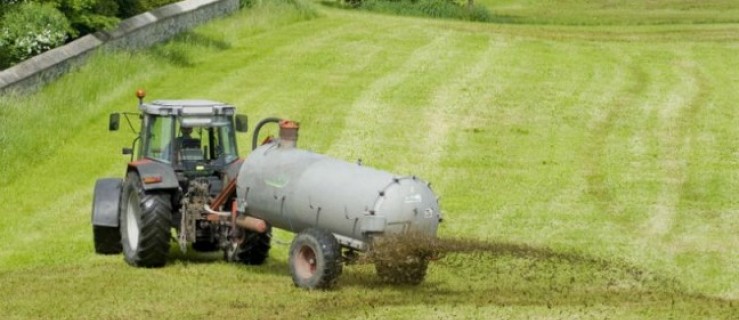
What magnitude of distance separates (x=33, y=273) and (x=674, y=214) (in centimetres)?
1100

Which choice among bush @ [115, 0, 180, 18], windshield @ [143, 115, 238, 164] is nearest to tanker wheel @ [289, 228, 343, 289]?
windshield @ [143, 115, 238, 164]

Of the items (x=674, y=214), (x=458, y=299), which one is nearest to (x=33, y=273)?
(x=458, y=299)

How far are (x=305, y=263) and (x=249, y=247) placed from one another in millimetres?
2564

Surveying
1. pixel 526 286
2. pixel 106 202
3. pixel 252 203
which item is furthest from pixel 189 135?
pixel 526 286

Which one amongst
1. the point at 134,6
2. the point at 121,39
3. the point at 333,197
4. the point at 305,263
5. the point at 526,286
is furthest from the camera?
the point at 134,6

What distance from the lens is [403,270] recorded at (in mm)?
18266

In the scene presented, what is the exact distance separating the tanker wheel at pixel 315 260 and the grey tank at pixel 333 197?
23 cm

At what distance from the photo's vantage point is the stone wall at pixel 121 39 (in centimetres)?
3312

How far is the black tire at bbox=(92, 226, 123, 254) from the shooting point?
72.3 ft

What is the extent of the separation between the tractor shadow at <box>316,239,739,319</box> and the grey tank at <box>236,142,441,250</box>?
62 cm

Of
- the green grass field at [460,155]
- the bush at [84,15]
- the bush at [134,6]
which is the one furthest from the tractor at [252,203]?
the bush at [134,6]

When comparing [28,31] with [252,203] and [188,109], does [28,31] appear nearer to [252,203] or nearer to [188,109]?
[188,109]

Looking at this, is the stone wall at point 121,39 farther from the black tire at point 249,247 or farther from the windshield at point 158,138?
the black tire at point 249,247

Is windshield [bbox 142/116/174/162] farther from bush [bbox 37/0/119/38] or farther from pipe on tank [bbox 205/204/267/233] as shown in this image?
bush [bbox 37/0/119/38]
